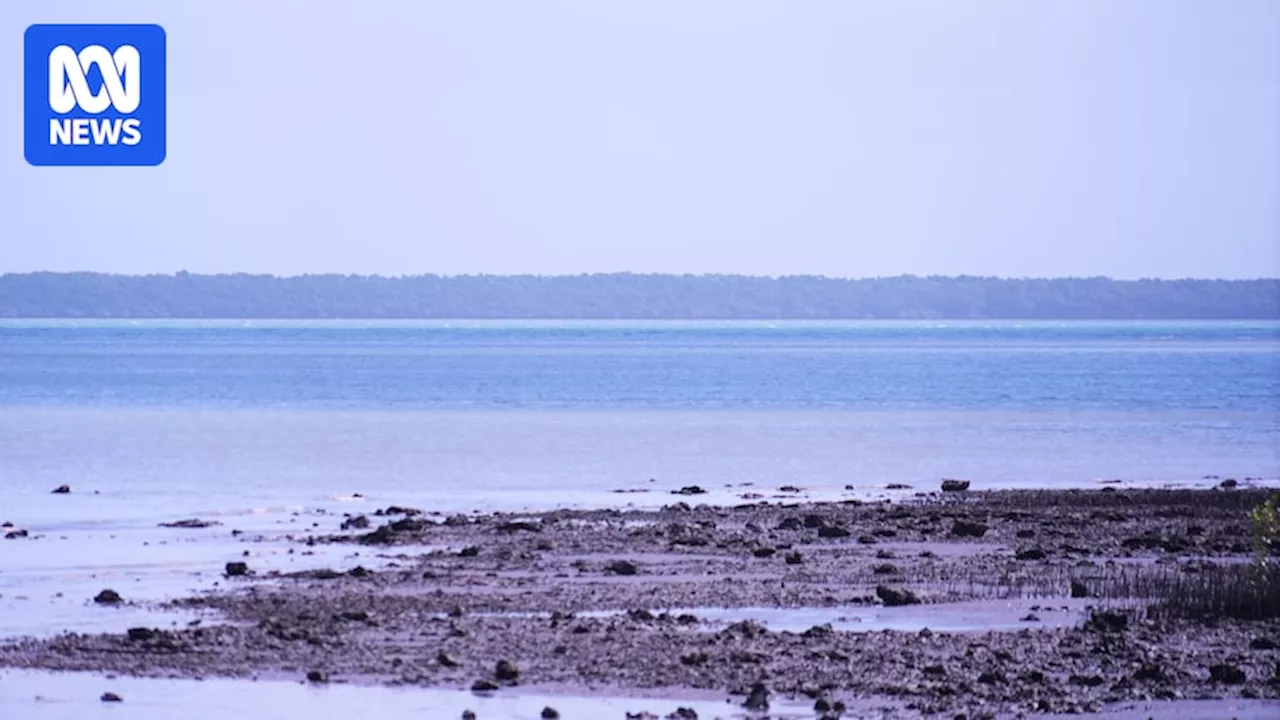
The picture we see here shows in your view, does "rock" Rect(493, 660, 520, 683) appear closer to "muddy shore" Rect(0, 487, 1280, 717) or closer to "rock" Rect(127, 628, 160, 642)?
"muddy shore" Rect(0, 487, 1280, 717)

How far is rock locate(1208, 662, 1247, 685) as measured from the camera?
13.3m

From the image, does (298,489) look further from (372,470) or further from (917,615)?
(917,615)

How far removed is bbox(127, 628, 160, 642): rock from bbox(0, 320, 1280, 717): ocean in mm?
1023

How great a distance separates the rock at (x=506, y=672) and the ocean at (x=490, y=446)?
12.3 ft

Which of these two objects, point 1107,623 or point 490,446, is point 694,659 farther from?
point 490,446

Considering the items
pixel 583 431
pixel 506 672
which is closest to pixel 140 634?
pixel 506 672

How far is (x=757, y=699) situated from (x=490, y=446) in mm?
33535

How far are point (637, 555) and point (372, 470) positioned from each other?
17.7m

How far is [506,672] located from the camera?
44.3 ft

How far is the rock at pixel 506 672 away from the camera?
529 inches

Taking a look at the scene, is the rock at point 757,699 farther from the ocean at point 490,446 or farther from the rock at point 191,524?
the rock at point 191,524

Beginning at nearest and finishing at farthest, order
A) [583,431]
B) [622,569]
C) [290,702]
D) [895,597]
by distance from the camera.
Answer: [290,702]
[895,597]
[622,569]
[583,431]

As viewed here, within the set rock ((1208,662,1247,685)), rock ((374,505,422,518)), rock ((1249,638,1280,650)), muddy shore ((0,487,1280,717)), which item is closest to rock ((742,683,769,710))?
muddy shore ((0,487,1280,717))

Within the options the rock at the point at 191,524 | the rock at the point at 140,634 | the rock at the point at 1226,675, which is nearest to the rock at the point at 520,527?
the rock at the point at 191,524
